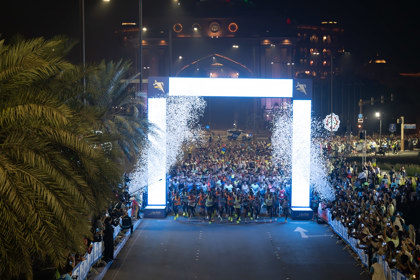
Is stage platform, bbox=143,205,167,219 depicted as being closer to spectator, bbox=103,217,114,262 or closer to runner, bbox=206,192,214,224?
runner, bbox=206,192,214,224

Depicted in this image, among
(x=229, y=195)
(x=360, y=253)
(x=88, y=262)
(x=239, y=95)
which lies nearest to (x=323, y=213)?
(x=229, y=195)

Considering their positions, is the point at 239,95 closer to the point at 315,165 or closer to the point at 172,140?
the point at 315,165

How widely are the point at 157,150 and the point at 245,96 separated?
4644mm

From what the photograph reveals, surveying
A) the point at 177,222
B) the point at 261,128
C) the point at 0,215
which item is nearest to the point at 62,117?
the point at 0,215

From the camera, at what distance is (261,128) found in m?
66.4

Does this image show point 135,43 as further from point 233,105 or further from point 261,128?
point 261,128

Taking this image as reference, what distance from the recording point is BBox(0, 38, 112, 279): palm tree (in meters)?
6.69

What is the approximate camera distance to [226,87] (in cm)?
2020

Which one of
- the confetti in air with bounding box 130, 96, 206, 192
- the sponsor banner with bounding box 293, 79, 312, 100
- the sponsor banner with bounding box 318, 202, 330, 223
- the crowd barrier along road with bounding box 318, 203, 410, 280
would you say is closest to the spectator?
the confetti in air with bounding box 130, 96, 206, 192

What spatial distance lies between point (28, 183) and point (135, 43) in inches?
3014

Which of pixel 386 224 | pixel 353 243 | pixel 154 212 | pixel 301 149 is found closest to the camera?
pixel 386 224

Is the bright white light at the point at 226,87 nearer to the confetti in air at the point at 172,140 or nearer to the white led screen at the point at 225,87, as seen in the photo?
the white led screen at the point at 225,87

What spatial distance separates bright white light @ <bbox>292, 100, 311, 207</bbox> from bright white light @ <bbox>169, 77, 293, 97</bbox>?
1.35m

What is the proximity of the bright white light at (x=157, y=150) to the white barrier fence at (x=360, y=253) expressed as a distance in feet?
25.1
